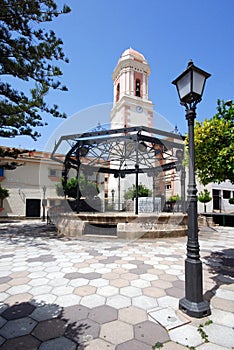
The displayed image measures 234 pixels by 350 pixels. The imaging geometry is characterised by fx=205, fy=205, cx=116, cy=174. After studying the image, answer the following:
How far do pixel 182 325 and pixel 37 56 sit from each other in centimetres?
775

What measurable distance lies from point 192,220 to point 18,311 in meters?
2.22

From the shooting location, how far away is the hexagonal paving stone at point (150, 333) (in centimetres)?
180

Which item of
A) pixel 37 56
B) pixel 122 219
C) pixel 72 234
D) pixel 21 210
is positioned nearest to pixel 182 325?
pixel 122 219

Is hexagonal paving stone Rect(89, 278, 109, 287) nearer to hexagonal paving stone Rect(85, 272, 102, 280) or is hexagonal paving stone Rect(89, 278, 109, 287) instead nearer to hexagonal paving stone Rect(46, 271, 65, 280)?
hexagonal paving stone Rect(85, 272, 102, 280)

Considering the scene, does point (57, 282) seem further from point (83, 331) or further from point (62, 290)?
point (83, 331)

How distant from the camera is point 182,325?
2010 millimetres

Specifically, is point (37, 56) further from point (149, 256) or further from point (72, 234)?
point (149, 256)

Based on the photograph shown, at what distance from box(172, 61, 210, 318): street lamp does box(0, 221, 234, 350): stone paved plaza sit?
0.13 metres

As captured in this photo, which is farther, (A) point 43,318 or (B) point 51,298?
(B) point 51,298

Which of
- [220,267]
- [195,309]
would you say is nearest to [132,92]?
[220,267]

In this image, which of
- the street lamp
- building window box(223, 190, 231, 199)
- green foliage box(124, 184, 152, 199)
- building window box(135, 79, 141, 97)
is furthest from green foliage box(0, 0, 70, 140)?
building window box(223, 190, 231, 199)

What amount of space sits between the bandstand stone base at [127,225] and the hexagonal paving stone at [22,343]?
5.03 m

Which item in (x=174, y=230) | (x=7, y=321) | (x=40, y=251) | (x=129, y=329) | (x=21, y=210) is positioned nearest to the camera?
(x=129, y=329)

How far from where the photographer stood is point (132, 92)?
66.3 ft
